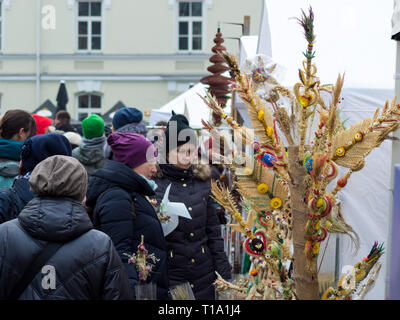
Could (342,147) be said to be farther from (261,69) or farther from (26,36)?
(26,36)

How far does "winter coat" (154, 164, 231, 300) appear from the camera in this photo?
3732 mm

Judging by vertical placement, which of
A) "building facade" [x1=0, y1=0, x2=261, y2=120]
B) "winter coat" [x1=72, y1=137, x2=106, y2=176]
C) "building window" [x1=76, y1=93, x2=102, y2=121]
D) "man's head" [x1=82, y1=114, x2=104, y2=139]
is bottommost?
"building window" [x1=76, y1=93, x2=102, y2=121]

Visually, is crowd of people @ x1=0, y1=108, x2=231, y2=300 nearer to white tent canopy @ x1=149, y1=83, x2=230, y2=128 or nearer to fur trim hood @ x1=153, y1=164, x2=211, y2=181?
fur trim hood @ x1=153, y1=164, x2=211, y2=181

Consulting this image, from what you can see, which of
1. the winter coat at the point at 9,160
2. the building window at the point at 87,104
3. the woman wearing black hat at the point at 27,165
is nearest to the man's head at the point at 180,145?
the woman wearing black hat at the point at 27,165

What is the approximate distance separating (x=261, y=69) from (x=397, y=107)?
0.88 metres

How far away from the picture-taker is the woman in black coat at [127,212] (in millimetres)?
3014

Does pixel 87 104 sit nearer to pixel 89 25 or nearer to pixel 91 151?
pixel 89 25

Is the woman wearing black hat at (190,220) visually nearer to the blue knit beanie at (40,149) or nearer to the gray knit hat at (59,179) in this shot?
the blue knit beanie at (40,149)

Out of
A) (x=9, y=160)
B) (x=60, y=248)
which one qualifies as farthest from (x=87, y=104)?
(x=60, y=248)

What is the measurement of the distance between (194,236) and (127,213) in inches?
31.8

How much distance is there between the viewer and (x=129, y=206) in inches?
121

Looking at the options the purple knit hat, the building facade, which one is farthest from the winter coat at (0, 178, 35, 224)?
the building facade

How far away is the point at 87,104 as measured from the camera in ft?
70.2

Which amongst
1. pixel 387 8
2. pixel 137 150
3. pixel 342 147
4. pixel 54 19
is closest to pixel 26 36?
pixel 54 19
